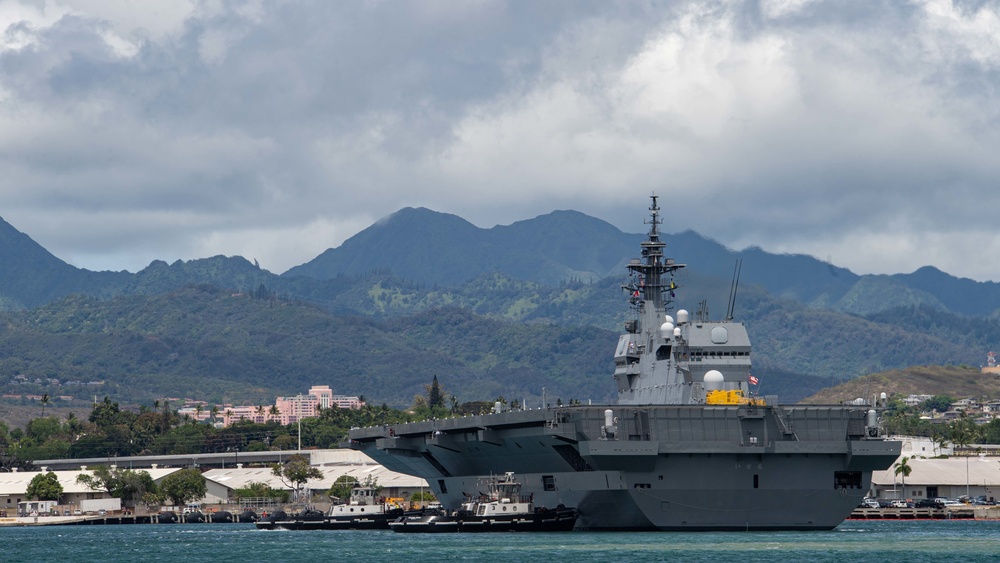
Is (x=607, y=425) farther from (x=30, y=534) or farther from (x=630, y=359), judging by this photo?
(x=30, y=534)

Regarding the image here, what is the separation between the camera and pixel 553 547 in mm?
62062

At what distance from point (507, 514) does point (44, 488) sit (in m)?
74.7

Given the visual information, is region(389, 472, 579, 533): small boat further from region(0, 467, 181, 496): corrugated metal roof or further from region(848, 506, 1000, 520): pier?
region(0, 467, 181, 496): corrugated metal roof

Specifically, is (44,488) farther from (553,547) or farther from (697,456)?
(697,456)

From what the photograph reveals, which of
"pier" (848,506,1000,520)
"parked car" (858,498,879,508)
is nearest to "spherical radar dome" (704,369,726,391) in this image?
"pier" (848,506,1000,520)

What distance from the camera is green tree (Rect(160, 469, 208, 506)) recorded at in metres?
135

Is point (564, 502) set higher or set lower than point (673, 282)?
lower

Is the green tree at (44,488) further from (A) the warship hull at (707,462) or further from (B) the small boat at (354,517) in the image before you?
(A) the warship hull at (707,462)

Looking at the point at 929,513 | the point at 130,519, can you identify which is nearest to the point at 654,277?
the point at 929,513

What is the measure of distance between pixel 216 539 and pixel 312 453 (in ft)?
267

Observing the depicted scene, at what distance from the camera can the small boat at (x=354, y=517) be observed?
3447 inches

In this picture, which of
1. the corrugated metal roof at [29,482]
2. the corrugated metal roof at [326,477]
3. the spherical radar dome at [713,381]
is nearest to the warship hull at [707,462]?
the spherical radar dome at [713,381]

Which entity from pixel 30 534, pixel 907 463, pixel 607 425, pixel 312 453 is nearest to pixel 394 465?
pixel 607 425

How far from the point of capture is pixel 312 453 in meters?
167
